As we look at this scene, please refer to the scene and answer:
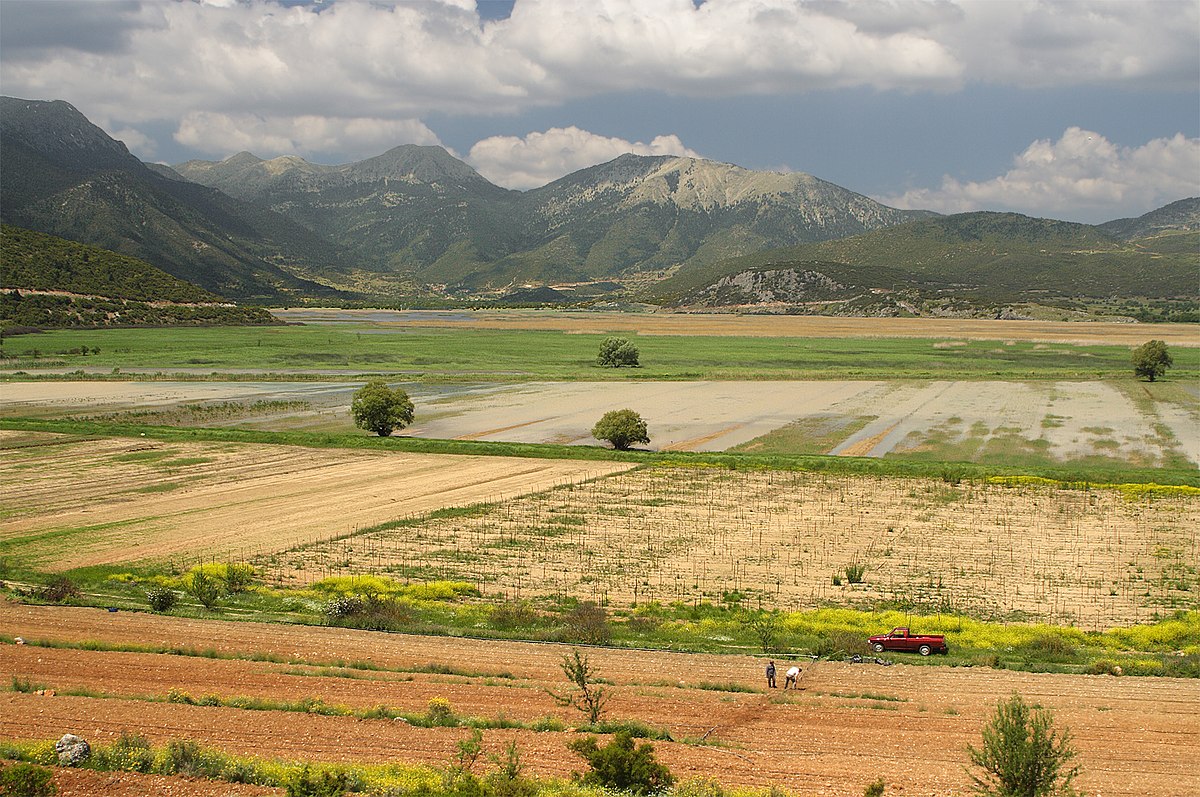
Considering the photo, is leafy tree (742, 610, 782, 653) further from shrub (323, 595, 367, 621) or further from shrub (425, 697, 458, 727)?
shrub (323, 595, 367, 621)

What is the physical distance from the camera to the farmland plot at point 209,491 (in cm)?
3797

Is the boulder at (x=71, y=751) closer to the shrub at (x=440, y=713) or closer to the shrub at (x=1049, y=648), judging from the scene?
the shrub at (x=440, y=713)

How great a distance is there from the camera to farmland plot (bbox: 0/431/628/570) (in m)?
38.0

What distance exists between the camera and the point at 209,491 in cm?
4806

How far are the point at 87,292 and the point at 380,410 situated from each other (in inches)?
4976

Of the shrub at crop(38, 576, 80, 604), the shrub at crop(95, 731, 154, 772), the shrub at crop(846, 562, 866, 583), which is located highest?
the shrub at crop(95, 731, 154, 772)

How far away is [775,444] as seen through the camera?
64.1 meters

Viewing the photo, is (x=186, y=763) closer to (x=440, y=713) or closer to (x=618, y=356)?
(x=440, y=713)

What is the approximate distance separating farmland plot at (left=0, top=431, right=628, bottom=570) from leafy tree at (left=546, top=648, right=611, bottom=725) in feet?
61.0

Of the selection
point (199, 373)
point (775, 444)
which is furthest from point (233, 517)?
point (199, 373)

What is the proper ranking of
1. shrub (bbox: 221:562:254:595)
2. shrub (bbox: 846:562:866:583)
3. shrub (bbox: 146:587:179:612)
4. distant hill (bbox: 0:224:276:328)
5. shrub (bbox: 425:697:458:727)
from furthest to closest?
distant hill (bbox: 0:224:276:328), shrub (bbox: 846:562:866:583), shrub (bbox: 221:562:254:595), shrub (bbox: 146:587:179:612), shrub (bbox: 425:697:458:727)

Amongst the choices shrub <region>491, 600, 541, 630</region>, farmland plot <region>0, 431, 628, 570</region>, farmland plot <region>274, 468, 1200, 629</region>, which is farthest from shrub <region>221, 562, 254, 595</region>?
shrub <region>491, 600, 541, 630</region>

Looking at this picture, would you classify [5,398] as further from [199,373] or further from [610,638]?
[610,638]

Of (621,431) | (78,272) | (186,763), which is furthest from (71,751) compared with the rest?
(78,272)
